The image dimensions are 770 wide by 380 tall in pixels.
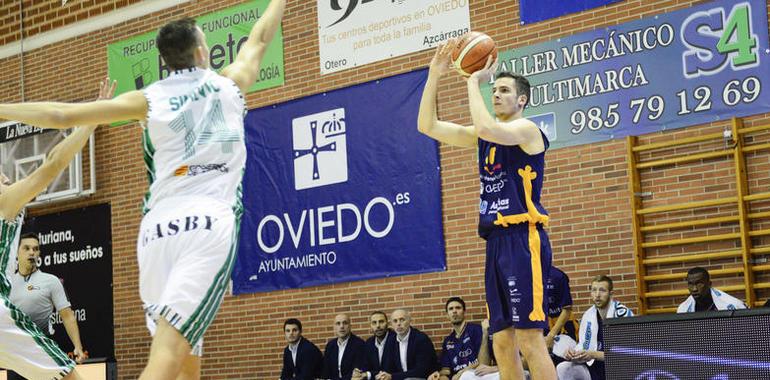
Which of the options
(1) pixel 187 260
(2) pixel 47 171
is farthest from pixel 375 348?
(1) pixel 187 260

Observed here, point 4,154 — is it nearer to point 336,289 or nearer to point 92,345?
point 92,345

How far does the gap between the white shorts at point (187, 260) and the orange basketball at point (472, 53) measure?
3.06 metres

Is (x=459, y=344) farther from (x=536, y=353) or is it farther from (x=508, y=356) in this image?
(x=536, y=353)

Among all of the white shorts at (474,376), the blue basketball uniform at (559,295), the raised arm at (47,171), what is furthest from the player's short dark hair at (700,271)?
the raised arm at (47,171)

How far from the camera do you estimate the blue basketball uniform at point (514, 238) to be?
5844mm

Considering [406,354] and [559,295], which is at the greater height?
[559,295]

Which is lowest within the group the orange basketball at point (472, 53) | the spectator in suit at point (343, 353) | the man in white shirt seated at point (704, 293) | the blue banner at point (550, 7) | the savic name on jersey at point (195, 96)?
the spectator in suit at point (343, 353)

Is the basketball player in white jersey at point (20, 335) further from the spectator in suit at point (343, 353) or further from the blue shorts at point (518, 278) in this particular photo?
the spectator in suit at point (343, 353)

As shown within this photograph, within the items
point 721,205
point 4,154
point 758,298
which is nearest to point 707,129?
point 721,205

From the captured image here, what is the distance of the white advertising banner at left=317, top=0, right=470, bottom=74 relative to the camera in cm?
1180

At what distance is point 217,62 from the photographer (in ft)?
45.3

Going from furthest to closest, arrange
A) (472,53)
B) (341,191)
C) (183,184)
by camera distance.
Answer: (341,191) < (472,53) < (183,184)

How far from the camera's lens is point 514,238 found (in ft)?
19.6

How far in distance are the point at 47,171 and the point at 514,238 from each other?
8.66ft
